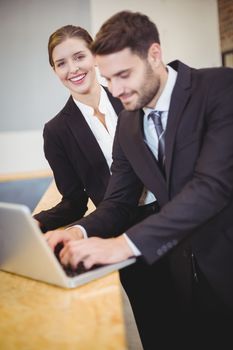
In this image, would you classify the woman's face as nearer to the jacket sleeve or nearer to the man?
the jacket sleeve

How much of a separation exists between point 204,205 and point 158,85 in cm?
41

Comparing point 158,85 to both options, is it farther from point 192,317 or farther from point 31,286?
point 192,317

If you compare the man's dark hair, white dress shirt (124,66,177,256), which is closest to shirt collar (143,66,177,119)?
white dress shirt (124,66,177,256)

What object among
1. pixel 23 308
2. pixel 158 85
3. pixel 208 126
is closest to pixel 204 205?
pixel 208 126

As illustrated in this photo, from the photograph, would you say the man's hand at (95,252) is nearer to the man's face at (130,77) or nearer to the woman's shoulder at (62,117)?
the man's face at (130,77)

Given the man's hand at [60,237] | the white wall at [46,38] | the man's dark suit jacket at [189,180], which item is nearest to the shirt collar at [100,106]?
the man's dark suit jacket at [189,180]

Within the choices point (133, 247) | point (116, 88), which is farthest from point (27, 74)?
point (133, 247)

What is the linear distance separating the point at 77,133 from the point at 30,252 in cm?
88

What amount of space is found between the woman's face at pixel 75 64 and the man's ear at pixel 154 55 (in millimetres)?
567

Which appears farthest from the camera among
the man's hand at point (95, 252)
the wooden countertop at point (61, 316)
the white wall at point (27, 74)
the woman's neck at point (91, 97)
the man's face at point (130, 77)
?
the white wall at point (27, 74)

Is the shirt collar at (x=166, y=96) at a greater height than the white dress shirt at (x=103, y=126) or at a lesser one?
greater

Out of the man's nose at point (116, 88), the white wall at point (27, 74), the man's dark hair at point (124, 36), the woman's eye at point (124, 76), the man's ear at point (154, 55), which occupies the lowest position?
the white wall at point (27, 74)

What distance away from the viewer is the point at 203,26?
15.9 ft

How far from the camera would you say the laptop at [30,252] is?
0.85m
